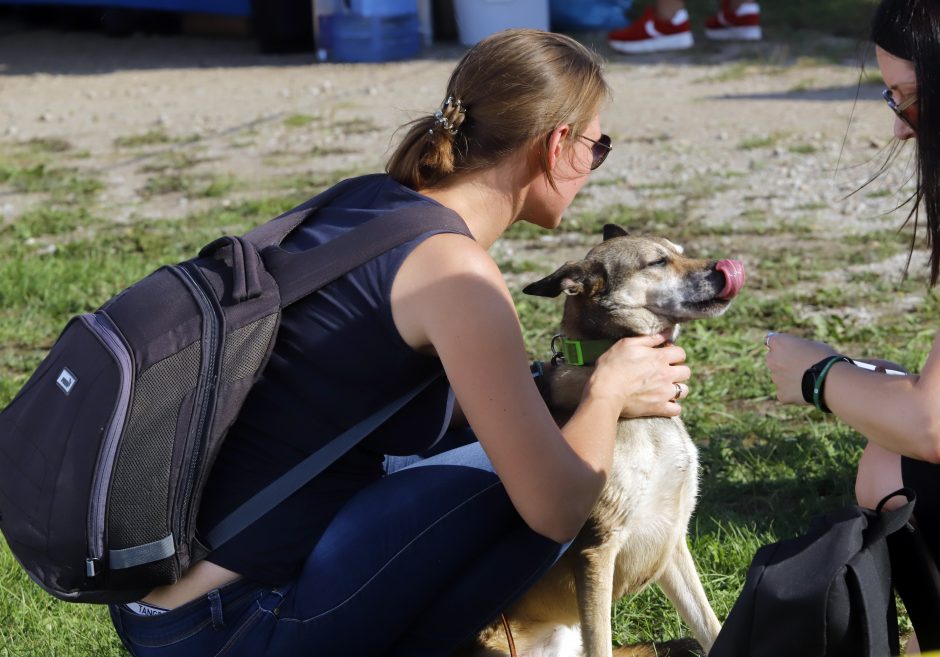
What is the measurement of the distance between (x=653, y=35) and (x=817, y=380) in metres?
9.13

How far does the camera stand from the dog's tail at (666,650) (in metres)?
3.02

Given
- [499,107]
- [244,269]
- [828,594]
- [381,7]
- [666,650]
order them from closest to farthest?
1. [828,594]
2. [244,269]
3. [499,107]
4. [666,650]
5. [381,7]

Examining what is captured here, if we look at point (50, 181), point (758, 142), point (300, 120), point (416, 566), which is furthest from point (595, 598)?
point (300, 120)

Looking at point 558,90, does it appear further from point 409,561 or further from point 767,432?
point 767,432

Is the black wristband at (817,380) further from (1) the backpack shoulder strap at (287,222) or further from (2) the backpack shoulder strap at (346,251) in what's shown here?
(1) the backpack shoulder strap at (287,222)

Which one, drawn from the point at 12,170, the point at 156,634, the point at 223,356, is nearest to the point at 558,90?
the point at 223,356

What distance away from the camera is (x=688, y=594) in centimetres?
307

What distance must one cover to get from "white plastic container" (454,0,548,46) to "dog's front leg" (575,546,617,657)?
8.56 metres

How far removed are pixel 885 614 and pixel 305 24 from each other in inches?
413

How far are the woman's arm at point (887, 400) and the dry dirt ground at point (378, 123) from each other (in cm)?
355

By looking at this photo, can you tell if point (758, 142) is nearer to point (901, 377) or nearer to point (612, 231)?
point (612, 231)

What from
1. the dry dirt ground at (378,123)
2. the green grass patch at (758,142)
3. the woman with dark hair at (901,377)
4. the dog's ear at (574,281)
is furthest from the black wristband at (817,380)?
the green grass patch at (758,142)

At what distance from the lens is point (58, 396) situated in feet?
7.54

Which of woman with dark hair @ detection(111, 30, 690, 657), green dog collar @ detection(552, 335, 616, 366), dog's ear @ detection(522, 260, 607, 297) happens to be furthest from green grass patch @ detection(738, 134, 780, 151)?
woman with dark hair @ detection(111, 30, 690, 657)
